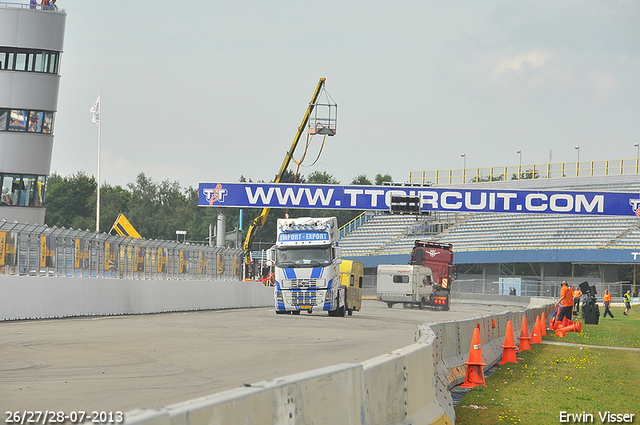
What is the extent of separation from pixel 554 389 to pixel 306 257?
19814 millimetres

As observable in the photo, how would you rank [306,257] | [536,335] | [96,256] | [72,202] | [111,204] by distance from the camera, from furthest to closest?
1. [111,204]
2. [72,202]
3. [306,257]
4. [96,256]
5. [536,335]

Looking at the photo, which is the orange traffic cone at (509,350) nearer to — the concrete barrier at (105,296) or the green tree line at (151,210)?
the concrete barrier at (105,296)

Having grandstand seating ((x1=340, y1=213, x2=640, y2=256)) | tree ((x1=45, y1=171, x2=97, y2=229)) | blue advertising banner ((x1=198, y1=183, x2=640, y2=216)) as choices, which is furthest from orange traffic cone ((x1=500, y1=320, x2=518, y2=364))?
tree ((x1=45, y1=171, x2=97, y2=229))

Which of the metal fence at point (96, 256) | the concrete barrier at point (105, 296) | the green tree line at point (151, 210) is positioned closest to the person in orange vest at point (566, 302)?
the concrete barrier at point (105, 296)

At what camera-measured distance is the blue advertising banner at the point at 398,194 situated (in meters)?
51.5

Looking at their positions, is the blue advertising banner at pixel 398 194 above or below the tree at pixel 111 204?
below

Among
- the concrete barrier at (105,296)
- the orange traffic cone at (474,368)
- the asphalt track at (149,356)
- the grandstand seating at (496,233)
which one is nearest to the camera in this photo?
the asphalt track at (149,356)

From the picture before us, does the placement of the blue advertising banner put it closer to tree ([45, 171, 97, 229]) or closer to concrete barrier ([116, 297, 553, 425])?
concrete barrier ([116, 297, 553, 425])

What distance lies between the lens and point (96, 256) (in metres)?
26.8

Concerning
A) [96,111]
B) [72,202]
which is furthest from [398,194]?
[72,202]

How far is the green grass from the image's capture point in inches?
391

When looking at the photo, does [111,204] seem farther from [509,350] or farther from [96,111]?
[509,350]

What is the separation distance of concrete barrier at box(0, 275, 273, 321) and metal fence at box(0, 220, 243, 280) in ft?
0.96

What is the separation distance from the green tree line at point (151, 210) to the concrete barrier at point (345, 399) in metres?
105
